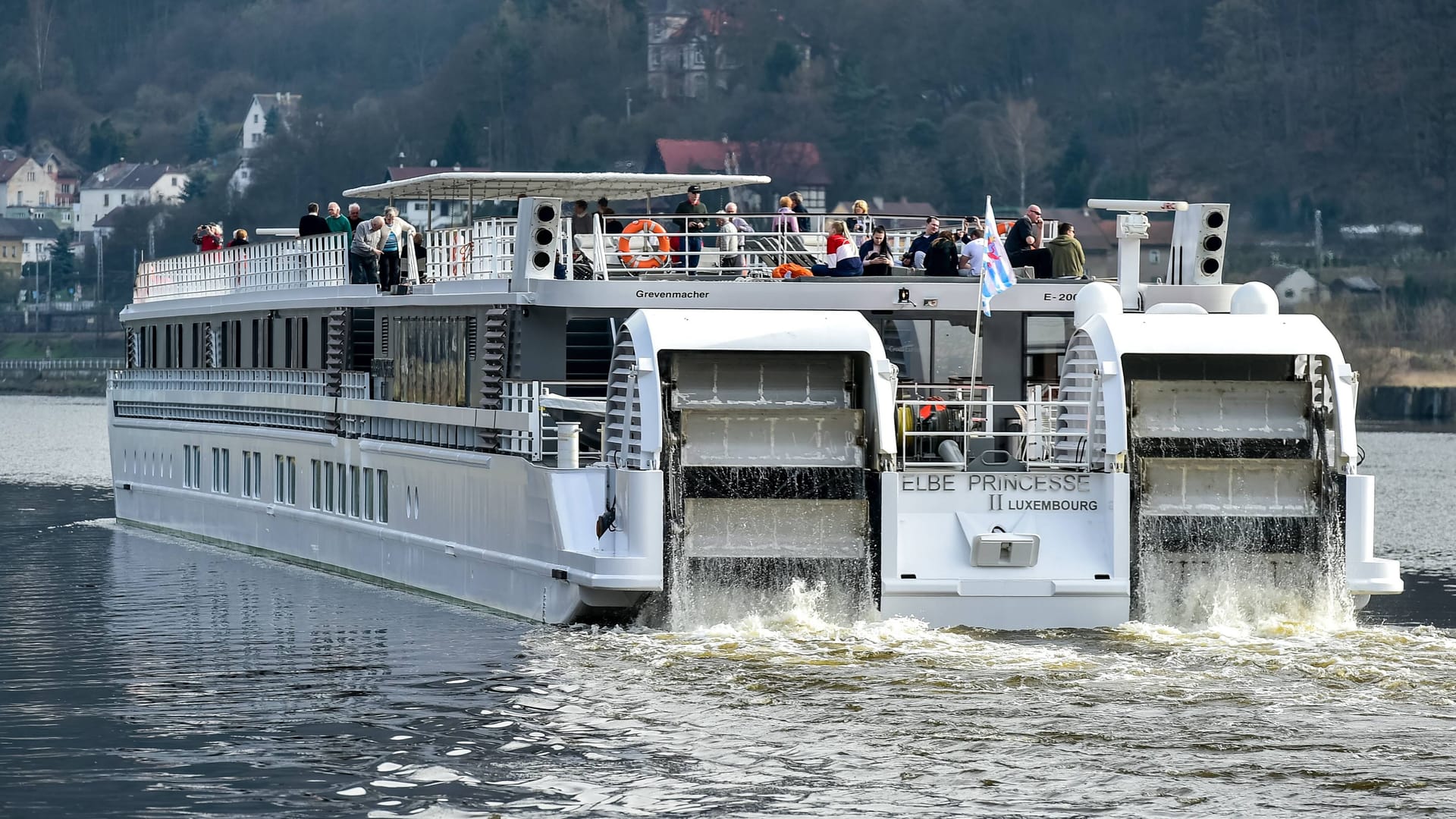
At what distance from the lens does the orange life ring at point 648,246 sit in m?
27.0

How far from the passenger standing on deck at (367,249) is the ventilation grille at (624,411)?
7.29m

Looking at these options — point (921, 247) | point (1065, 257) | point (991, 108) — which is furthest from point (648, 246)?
point (991, 108)

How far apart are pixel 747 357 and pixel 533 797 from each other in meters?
7.91

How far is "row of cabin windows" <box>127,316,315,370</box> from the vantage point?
33.3 m

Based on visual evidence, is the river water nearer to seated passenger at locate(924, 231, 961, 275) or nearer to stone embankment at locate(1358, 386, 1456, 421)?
seated passenger at locate(924, 231, 961, 275)

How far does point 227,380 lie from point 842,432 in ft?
52.9

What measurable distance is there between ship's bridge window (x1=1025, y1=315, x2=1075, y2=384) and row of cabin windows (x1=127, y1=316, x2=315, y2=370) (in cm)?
1019

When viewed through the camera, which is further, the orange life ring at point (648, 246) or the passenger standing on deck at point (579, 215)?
the passenger standing on deck at point (579, 215)

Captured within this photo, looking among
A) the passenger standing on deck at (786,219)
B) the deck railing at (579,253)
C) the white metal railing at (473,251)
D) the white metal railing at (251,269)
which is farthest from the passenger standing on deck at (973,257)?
the white metal railing at (251,269)

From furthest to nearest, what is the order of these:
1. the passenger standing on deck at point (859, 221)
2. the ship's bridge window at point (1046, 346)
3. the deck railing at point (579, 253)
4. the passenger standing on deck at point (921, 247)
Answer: the passenger standing on deck at point (859, 221) < the passenger standing on deck at point (921, 247) < the ship's bridge window at point (1046, 346) < the deck railing at point (579, 253)

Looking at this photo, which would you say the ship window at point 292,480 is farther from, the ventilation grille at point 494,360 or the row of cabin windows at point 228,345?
the ventilation grille at point 494,360

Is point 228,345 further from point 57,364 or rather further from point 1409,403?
point 57,364

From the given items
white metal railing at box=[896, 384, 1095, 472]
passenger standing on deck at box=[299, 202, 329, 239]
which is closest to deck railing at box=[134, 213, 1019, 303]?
passenger standing on deck at box=[299, 202, 329, 239]

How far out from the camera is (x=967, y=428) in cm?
2331
